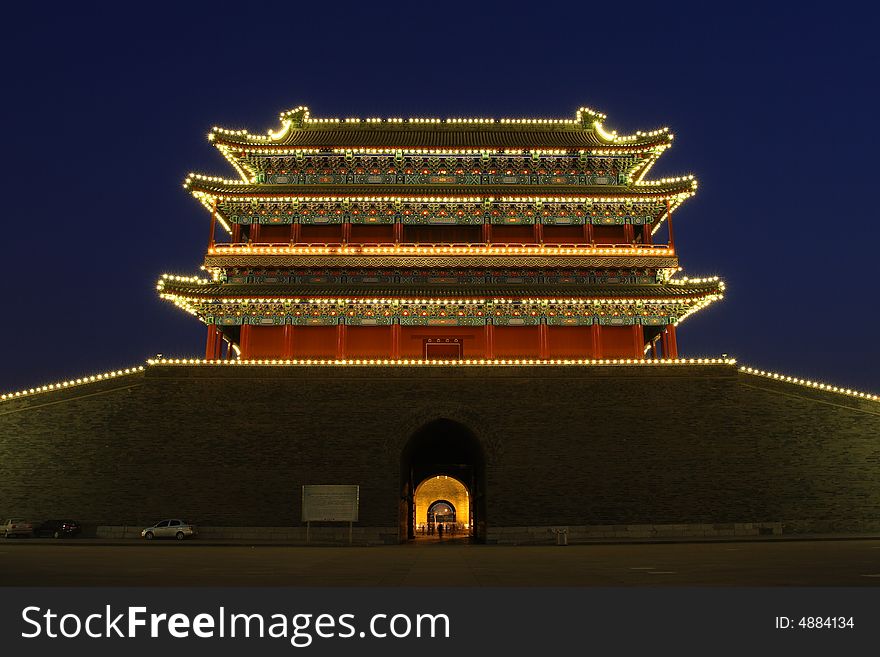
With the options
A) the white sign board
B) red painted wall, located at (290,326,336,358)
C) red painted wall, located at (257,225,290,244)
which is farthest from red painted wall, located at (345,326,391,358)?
the white sign board

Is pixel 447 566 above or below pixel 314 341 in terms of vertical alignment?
below

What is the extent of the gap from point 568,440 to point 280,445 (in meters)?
10.5

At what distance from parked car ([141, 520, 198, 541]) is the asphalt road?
1.96 metres

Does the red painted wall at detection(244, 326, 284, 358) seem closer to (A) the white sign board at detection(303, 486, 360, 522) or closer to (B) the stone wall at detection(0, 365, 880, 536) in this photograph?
(B) the stone wall at detection(0, 365, 880, 536)

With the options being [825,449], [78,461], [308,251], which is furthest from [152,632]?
[825,449]

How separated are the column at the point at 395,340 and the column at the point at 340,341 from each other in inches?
79.1

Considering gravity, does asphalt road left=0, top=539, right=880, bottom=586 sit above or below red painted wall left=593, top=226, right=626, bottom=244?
below

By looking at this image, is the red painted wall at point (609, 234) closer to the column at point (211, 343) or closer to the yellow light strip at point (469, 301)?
the yellow light strip at point (469, 301)

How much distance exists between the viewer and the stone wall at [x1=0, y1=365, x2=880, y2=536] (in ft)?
80.5

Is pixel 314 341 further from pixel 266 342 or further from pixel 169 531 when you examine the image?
pixel 169 531

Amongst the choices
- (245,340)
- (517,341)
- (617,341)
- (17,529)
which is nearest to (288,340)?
(245,340)

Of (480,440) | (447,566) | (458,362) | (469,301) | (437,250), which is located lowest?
(447,566)

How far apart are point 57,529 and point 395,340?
1392 centimetres

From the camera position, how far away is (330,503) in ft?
77.6
